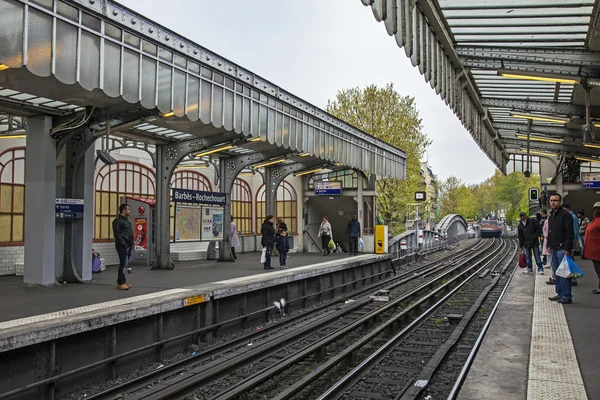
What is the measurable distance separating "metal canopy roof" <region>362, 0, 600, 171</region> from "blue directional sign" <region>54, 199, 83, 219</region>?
703 cm

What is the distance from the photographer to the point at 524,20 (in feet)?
27.3

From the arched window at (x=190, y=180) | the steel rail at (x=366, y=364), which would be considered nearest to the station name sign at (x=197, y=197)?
the arched window at (x=190, y=180)

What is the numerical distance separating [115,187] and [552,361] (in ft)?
44.9

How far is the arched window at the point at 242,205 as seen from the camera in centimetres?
2200

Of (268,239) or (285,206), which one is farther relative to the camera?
(285,206)

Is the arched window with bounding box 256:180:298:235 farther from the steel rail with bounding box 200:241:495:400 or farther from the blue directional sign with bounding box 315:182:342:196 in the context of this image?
the steel rail with bounding box 200:241:495:400

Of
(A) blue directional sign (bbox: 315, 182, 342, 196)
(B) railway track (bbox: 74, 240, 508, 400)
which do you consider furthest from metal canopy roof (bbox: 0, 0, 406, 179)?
(A) blue directional sign (bbox: 315, 182, 342, 196)

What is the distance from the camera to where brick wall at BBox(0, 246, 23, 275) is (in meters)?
12.0

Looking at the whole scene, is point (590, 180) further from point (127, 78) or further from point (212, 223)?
point (127, 78)

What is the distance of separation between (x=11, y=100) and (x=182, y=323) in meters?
5.07

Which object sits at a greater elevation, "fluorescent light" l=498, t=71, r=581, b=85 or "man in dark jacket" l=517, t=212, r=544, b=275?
"fluorescent light" l=498, t=71, r=581, b=85

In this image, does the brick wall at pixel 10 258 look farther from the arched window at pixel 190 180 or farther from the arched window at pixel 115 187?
the arched window at pixel 190 180

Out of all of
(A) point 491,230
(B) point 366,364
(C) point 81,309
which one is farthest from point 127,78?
(A) point 491,230

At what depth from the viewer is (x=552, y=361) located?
5273mm
